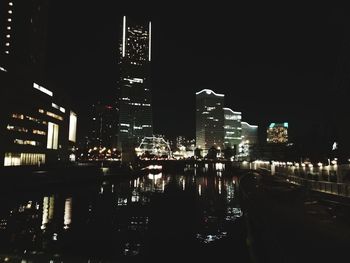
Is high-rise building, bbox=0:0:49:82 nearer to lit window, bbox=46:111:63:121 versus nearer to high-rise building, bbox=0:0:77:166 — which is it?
high-rise building, bbox=0:0:77:166

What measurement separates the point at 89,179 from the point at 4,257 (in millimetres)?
44756

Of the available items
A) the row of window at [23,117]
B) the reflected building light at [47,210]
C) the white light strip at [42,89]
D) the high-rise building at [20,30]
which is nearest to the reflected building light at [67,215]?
the reflected building light at [47,210]

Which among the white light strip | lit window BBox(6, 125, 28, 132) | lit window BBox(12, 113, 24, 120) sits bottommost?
lit window BBox(6, 125, 28, 132)

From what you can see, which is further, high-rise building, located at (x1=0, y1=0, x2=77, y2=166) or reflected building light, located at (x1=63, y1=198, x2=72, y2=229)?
high-rise building, located at (x1=0, y1=0, x2=77, y2=166)

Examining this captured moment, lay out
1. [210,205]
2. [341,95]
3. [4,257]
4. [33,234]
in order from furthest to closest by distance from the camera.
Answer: [341,95] → [210,205] → [33,234] → [4,257]

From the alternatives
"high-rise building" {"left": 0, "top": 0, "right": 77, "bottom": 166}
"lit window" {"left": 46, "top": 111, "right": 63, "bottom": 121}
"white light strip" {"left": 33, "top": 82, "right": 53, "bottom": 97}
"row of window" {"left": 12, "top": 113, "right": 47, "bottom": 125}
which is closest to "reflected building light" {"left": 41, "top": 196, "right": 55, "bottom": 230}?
"high-rise building" {"left": 0, "top": 0, "right": 77, "bottom": 166}

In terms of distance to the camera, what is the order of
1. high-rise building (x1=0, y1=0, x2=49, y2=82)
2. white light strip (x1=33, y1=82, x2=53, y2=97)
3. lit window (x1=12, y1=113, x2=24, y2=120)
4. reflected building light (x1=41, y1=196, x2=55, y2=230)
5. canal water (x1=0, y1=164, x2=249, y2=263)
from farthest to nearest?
high-rise building (x1=0, y1=0, x2=49, y2=82) → white light strip (x1=33, y1=82, x2=53, y2=97) → lit window (x1=12, y1=113, x2=24, y2=120) → reflected building light (x1=41, y1=196, x2=55, y2=230) → canal water (x1=0, y1=164, x2=249, y2=263)

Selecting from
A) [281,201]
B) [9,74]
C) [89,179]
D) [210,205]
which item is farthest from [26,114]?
[281,201]

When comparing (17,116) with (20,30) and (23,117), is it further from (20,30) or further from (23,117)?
(20,30)

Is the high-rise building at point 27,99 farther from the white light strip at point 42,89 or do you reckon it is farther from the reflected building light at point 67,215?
the reflected building light at point 67,215

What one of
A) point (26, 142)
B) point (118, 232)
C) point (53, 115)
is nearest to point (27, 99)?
point (26, 142)

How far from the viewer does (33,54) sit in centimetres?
9944

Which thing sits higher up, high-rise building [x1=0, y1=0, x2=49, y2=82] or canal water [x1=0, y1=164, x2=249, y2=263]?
high-rise building [x1=0, y1=0, x2=49, y2=82]

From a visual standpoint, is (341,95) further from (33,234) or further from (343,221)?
(33,234)
